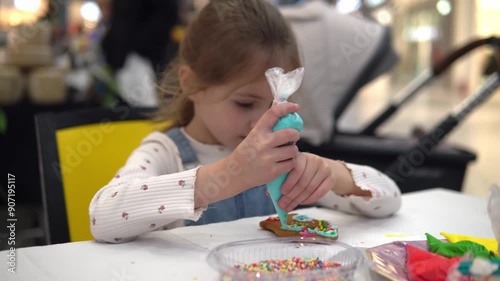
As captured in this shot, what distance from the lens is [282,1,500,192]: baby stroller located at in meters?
2.14

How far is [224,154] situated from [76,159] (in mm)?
303

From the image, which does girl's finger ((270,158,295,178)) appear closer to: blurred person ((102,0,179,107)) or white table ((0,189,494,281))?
white table ((0,189,494,281))

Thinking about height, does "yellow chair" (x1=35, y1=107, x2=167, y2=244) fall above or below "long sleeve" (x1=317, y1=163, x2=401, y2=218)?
above

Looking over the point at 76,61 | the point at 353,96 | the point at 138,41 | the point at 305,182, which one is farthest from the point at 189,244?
the point at 76,61

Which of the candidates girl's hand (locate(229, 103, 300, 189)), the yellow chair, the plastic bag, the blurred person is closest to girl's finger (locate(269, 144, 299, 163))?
girl's hand (locate(229, 103, 300, 189))

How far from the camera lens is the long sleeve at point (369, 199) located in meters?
1.16

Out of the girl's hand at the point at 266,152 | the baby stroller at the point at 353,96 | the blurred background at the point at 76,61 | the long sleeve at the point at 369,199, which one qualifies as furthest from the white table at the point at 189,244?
the blurred background at the point at 76,61

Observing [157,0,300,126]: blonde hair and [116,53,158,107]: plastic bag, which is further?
[116,53,158,107]: plastic bag

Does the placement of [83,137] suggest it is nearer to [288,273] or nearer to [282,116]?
[282,116]

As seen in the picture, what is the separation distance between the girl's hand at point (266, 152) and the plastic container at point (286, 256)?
0.37 ft

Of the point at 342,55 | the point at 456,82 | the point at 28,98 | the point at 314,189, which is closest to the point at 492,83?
the point at 342,55

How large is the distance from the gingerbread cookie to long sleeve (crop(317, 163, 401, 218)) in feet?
0.46

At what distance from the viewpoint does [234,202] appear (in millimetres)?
1279

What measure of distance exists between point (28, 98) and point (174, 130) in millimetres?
2122
